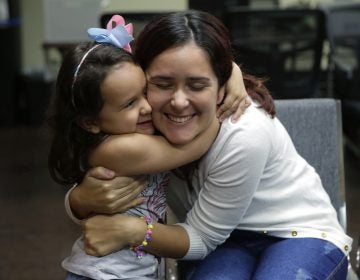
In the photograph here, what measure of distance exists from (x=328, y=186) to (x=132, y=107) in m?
0.73

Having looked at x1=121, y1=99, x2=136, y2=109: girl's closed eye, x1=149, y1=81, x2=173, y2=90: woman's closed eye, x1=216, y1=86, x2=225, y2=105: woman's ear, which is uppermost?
x1=149, y1=81, x2=173, y2=90: woman's closed eye

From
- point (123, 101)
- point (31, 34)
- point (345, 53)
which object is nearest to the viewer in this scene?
point (123, 101)

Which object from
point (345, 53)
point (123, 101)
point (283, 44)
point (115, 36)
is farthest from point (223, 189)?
point (345, 53)

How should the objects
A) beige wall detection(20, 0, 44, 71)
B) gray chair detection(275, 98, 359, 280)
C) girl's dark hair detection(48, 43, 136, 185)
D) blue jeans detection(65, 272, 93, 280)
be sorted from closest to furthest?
girl's dark hair detection(48, 43, 136, 185), blue jeans detection(65, 272, 93, 280), gray chair detection(275, 98, 359, 280), beige wall detection(20, 0, 44, 71)

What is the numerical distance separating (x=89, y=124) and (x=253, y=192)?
0.42m

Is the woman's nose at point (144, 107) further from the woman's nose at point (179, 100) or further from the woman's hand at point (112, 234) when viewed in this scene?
the woman's hand at point (112, 234)

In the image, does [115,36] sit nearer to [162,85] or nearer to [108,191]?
[162,85]

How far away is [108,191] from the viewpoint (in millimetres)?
1400

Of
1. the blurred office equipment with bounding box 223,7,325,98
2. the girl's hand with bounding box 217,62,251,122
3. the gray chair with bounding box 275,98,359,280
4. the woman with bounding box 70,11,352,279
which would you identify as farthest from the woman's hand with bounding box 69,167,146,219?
the blurred office equipment with bounding box 223,7,325,98

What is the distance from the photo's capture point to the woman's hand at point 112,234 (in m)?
1.40

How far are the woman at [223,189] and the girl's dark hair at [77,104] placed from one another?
0.06 metres

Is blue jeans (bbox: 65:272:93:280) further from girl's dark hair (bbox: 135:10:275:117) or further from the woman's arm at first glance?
girl's dark hair (bbox: 135:10:275:117)

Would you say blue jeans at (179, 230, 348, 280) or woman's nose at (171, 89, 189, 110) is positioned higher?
woman's nose at (171, 89, 189, 110)

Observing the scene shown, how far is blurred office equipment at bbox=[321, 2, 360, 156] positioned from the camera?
3.87m
